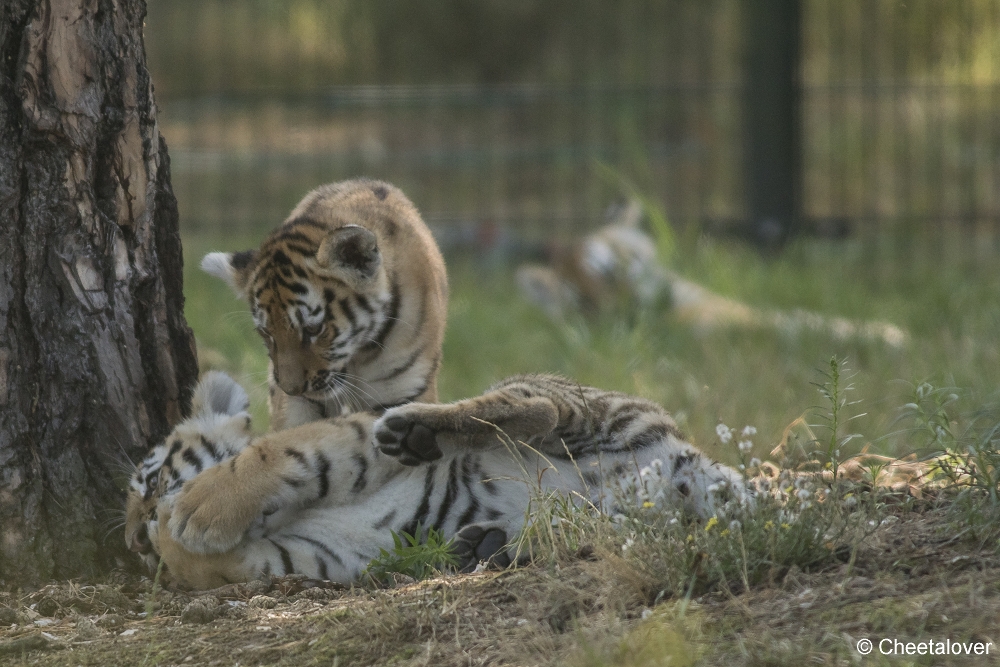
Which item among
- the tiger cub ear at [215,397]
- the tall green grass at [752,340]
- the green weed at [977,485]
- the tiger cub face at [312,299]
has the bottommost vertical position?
the tall green grass at [752,340]

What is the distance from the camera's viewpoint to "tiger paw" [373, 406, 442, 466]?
309cm

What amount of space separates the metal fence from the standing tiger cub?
450cm

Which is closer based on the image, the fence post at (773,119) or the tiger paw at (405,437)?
the tiger paw at (405,437)

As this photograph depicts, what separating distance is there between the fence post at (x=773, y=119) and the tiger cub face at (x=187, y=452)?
613cm

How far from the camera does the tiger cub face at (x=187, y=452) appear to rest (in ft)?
10.2

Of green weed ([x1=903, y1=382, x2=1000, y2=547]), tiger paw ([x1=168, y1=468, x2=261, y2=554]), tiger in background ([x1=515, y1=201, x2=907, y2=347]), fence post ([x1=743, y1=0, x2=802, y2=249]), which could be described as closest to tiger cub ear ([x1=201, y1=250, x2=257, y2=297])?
tiger paw ([x1=168, y1=468, x2=261, y2=554])

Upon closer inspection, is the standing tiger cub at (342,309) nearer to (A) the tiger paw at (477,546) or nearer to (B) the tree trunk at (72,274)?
(B) the tree trunk at (72,274)

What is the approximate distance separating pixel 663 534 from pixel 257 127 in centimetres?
774

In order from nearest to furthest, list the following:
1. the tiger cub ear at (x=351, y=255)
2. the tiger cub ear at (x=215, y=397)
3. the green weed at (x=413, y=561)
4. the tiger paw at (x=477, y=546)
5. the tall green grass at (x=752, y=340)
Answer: the green weed at (x=413, y=561), the tiger paw at (x=477, y=546), the tiger cub ear at (x=215, y=397), the tiger cub ear at (x=351, y=255), the tall green grass at (x=752, y=340)

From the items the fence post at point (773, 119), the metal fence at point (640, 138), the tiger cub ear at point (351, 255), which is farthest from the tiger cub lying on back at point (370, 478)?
the fence post at point (773, 119)

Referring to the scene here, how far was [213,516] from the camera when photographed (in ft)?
9.64

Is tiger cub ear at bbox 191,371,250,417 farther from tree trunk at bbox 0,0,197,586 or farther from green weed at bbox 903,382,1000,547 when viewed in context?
green weed at bbox 903,382,1000,547

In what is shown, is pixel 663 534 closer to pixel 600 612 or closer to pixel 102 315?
pixel 600 612

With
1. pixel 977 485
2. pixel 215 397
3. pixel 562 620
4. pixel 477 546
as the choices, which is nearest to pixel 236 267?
pixel 215 397
